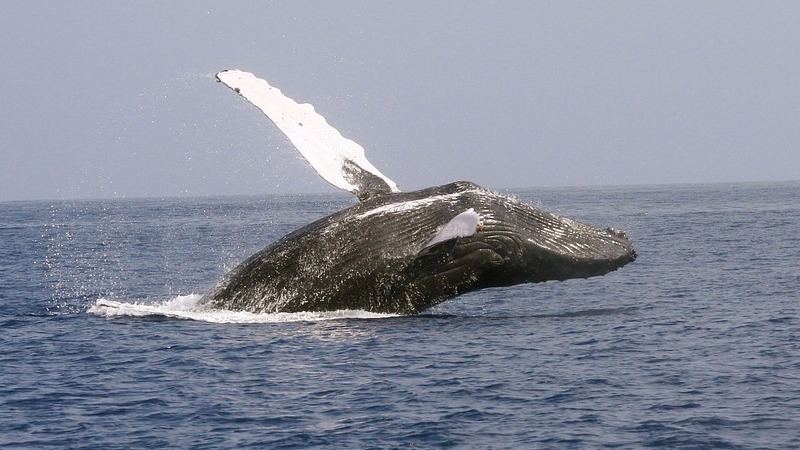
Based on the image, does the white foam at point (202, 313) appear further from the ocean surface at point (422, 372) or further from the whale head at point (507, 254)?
the whale head at point (507, 254)

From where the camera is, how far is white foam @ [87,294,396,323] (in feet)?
43.4

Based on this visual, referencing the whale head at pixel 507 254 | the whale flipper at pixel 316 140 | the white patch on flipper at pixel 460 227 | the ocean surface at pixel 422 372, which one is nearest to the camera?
the ocean surface at pixel 422 372

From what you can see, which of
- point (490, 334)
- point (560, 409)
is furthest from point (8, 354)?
point (560, 409)

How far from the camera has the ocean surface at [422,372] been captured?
8.68 metres

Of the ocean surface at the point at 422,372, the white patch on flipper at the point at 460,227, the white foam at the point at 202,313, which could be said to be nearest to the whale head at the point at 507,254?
the white patch on flipper at the point at 460,227

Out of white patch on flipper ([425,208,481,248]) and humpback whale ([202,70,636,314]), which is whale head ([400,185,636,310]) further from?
white patch on flipper ([425,208,481,248])

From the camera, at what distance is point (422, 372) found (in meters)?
10.7

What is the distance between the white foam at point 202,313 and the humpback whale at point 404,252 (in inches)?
3.9

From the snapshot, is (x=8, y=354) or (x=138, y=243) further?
(x=138, y=243)

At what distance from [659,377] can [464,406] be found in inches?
84.8

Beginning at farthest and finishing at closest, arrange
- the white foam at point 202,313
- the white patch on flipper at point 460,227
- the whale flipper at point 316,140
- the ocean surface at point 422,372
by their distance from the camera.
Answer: the whale flipper at point 316,140 < the white foam at point 202,313 < the white patch on flipper at point 460,227 < the ocean surface at point 422,372

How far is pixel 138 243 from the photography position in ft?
127

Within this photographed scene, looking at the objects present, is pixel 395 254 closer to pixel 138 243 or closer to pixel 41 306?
pixel 41 306

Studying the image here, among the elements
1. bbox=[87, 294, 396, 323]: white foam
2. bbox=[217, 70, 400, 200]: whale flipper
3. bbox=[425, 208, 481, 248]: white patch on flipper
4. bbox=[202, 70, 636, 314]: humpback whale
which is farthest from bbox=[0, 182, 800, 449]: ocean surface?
bbox=[217, 70, 400, 200]: whale flipper
